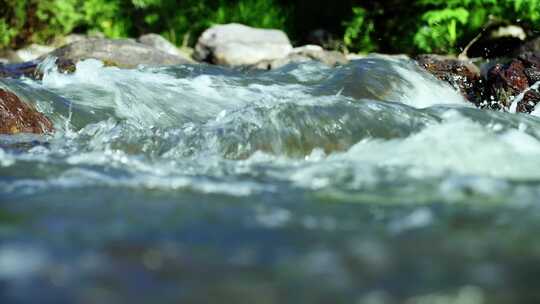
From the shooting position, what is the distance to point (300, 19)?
16.0 meters

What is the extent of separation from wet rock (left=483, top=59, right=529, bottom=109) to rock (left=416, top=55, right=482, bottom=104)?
178mm

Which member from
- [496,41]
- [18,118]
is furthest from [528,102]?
[496,41]

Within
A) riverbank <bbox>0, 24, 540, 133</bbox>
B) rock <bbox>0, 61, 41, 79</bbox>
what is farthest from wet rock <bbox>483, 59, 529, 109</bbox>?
rock <bbox>0, 61, 41, 79</bbox>

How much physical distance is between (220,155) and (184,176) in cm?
80

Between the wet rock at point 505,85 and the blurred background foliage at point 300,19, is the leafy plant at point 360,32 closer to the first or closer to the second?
the blurred background foliage at point 300,19

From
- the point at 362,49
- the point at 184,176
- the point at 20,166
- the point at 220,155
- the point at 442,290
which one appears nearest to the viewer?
the point at 442,290

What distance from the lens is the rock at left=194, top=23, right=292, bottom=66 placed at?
1227cm

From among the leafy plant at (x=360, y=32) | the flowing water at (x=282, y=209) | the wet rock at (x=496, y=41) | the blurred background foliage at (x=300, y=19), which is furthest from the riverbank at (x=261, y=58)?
the flowing water at (x=282, y=209)

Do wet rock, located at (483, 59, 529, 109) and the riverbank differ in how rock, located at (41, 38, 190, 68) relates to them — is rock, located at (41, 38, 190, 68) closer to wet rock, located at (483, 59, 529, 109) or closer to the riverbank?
the riverbank

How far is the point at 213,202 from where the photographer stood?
231cm

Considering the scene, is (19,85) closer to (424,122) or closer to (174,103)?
(174,103)

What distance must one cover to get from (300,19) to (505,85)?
367 inches

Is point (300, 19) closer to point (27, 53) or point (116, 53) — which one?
point (27, 53)

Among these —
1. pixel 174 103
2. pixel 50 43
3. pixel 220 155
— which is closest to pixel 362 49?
pixel 50 43
